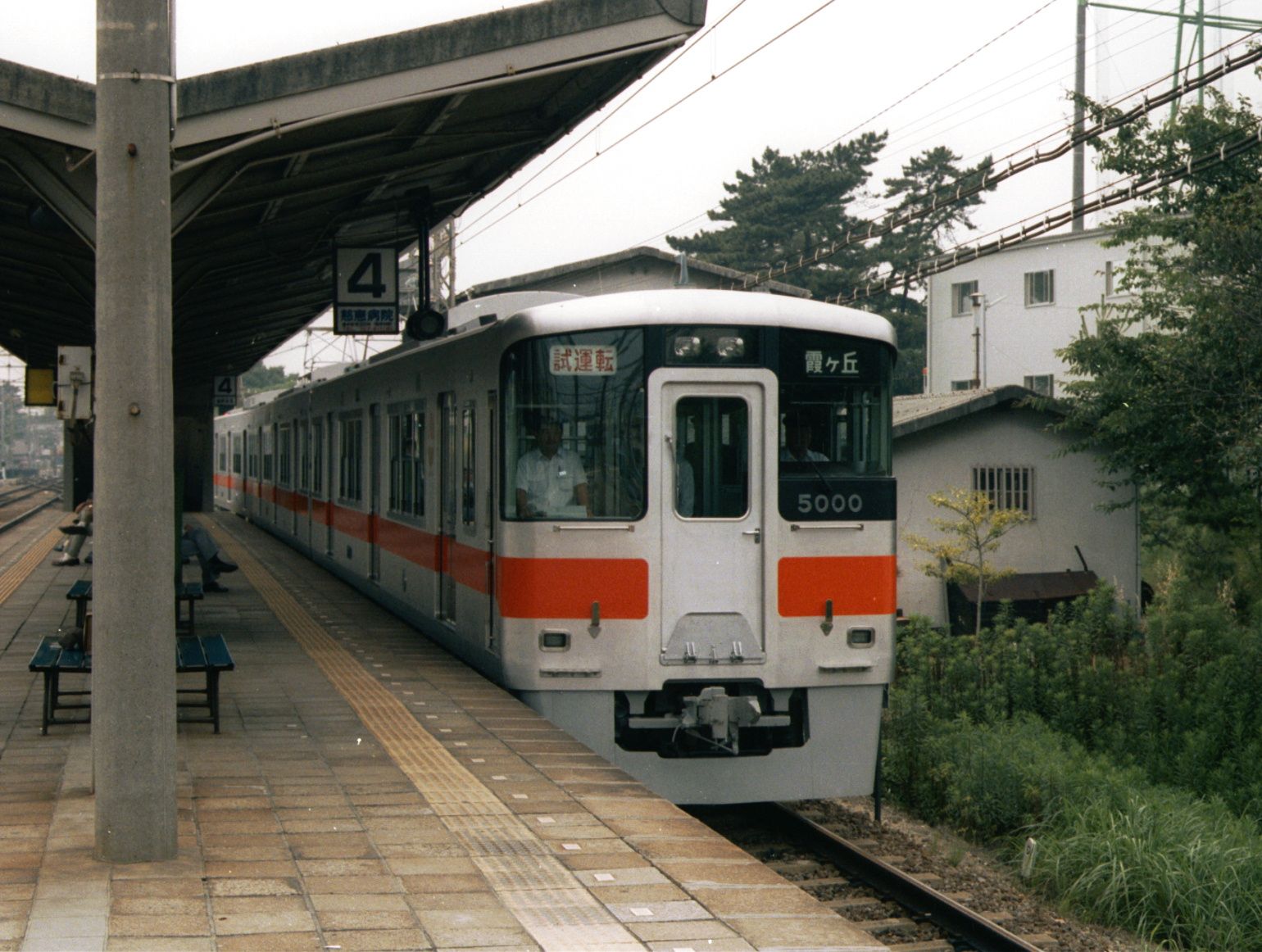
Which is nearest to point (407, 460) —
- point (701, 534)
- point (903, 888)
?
point (701, 534)

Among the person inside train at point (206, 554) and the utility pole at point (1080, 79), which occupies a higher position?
the utility pole at point (1080, 79)

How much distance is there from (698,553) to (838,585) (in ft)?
2.50

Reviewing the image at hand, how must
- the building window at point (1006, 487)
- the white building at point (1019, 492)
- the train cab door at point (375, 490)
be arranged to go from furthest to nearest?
the building window at point (1006, 487)
the white building at point (1019, 492)
the train cab door at point (375, 490)

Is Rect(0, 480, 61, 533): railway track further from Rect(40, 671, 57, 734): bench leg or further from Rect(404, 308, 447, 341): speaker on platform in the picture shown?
Rect(40, 671, 57, 734): bench leg

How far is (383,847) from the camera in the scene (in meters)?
5.67

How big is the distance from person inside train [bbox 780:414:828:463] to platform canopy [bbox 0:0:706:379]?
6.81 ft

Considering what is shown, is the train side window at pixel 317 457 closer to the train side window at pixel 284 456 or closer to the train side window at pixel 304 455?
the train side window at pixel 304 455

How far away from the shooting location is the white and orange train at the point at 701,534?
8078 mm

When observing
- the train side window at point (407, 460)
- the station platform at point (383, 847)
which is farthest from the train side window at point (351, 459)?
the station platform at point (383, 847)

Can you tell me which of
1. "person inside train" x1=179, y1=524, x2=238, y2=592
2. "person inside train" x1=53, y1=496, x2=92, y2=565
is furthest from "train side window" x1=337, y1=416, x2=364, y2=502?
"person inside train" x1=53, y1=496, x2=92, y2=565

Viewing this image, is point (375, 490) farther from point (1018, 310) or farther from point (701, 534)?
point (1018, 310)

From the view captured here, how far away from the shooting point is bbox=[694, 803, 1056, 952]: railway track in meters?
6.80

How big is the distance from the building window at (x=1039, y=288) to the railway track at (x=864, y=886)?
27.4 metres

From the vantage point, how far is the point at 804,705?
327 inches
